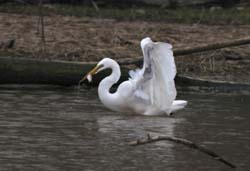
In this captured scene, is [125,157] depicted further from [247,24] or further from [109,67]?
[247,24]

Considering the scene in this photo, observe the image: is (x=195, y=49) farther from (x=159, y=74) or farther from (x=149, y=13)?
(x=149, y=13)

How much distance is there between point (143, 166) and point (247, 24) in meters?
11.5

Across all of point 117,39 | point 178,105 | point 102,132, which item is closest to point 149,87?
point 178,105

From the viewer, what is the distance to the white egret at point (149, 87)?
13.4 meters

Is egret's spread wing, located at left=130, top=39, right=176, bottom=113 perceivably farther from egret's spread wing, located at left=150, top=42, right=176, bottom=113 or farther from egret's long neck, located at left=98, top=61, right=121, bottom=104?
egret's long neck, located at left=98, top=61, right=121, bottom=104

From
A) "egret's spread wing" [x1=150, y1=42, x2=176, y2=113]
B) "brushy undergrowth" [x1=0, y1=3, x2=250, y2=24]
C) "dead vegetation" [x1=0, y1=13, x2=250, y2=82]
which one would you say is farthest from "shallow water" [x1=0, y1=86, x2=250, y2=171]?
"brushy undergrowth" [x1=0, y1=3, x2=250, y2=24]

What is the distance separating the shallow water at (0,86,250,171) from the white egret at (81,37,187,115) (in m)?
0.16

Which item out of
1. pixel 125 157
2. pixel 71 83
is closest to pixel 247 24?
pixel 71 83

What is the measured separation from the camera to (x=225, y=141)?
11.2 m

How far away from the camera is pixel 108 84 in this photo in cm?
1395

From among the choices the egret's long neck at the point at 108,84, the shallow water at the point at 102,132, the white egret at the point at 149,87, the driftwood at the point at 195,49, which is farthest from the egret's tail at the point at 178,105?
the driftwood at the point at 195,49

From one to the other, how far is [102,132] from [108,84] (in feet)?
7.58

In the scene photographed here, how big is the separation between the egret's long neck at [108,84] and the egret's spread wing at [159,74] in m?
0.43

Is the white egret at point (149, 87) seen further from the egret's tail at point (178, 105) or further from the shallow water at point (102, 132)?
the shallow water at point (102, 132)
